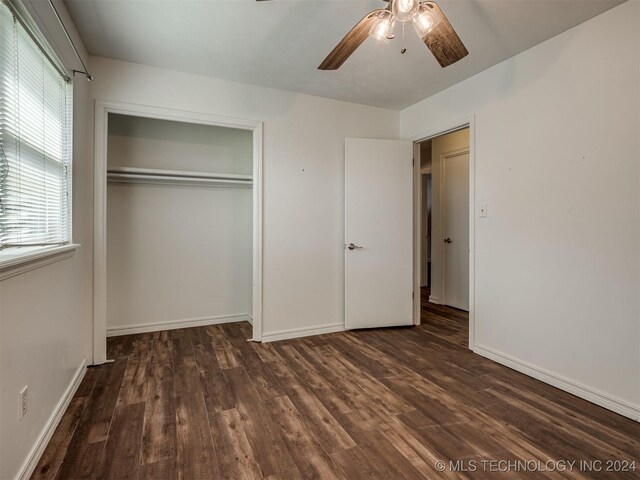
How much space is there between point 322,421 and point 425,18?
221 cm

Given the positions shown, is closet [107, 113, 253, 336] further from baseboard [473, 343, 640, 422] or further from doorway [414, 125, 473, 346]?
baseboard [473, 343, 640, 422]

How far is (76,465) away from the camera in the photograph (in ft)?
4.94

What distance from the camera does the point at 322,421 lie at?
1863 millimetres

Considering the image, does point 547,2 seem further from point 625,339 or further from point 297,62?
point 625,339

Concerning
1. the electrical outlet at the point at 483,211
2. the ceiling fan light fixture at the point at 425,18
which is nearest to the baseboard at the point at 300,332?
the electrical outlet at the point at 483,211

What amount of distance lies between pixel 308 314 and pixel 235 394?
1314 mm

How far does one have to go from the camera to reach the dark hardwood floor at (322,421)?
1510 millimetres

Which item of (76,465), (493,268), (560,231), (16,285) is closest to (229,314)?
(76,465)

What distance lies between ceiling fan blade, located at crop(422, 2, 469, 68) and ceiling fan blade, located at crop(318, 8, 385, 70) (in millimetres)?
275

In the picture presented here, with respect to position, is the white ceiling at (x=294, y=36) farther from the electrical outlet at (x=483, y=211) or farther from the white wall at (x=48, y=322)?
the electrical outlet at (x=483, y=211)

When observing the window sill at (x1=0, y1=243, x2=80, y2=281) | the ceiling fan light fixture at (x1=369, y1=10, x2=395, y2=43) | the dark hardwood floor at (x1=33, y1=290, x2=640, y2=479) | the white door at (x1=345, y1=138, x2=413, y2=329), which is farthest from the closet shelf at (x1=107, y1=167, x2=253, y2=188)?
the ceiling fan light fixture at (x1=369, y1=10, x2=395, y2=43)

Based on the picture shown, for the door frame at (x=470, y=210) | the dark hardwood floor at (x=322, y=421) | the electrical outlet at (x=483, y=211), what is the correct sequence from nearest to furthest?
the dark hardwood floor at (x=322, y=421), the electrical outlet at (x=483, y=211), the door frame at (x=470, y=210)

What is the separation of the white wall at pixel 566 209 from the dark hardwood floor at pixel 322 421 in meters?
0.30

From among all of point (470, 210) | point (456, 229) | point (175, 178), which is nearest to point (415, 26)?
Result: point (470, 210)
